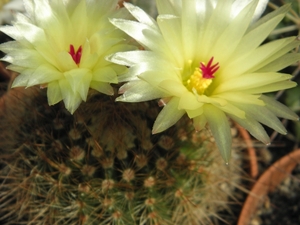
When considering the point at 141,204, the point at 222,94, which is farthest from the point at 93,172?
the point at 222,94

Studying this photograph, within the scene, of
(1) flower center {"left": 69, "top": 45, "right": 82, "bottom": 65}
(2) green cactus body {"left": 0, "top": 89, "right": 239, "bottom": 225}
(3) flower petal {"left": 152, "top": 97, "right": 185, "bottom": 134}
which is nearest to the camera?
(3) flower petal {"left": 152, "top": 97, "right": 185, "bottom": 134}

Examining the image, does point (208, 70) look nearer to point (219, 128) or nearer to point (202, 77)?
point (202, 77)

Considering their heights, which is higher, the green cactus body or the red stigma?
the red stigma

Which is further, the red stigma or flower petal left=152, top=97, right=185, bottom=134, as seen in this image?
the red stigma

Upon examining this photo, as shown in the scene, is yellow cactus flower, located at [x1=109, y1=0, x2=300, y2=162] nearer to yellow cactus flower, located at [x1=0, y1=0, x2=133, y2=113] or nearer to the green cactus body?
yellow cactus flower, located at [x1=0, y1=0, x2=133, y2=113]

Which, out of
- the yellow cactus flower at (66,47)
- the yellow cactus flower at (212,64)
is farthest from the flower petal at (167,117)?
the yellow cactus flower at (66,47)

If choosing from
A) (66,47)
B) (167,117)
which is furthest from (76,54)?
(167,117)

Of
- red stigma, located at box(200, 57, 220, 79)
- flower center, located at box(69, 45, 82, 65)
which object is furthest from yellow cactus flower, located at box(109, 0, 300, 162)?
flower center, located at box(69, 45, 82, 65)

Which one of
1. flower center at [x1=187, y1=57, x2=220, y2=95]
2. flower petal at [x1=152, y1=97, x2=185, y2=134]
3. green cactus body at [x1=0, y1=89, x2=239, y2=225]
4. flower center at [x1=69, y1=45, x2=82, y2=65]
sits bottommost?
green cactus body at [x1=0, y1=89, x2=239, y2=225]

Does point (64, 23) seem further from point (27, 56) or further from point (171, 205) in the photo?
point (171, 205)
